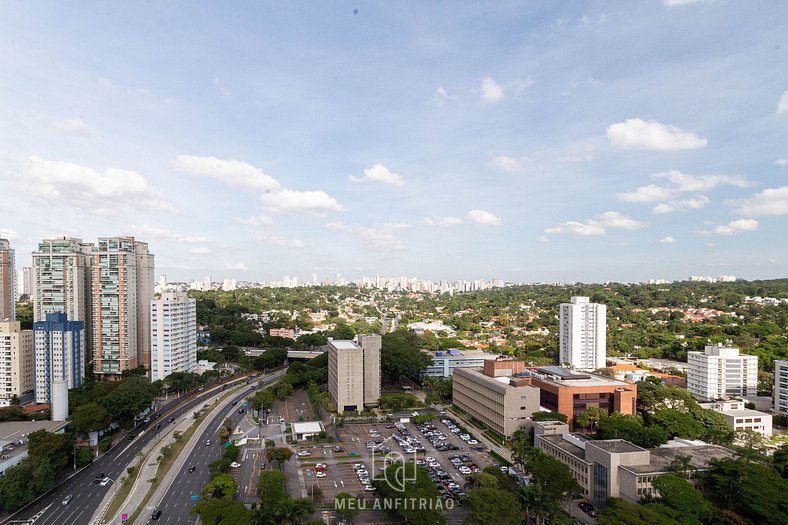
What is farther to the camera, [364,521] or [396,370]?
[396,370]

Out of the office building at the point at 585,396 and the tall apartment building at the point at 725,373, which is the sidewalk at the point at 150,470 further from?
the tall apartment building at the point at 725,373

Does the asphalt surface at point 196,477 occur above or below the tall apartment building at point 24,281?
below

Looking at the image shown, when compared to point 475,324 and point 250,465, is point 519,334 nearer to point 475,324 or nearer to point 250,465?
point 475,324

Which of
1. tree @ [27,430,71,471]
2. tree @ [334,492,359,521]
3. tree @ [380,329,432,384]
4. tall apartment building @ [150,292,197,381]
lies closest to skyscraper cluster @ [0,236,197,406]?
tall apartment building @ [150,292,197,381]

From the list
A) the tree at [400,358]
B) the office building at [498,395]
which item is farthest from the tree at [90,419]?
the office building at [498,395]

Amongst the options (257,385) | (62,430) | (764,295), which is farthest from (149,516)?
(764,295)

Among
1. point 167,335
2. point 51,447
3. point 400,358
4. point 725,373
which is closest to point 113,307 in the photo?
point 167,335

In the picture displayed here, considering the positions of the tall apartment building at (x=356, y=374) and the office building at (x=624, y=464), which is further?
the tall apartment building at (x=356, y=374)
